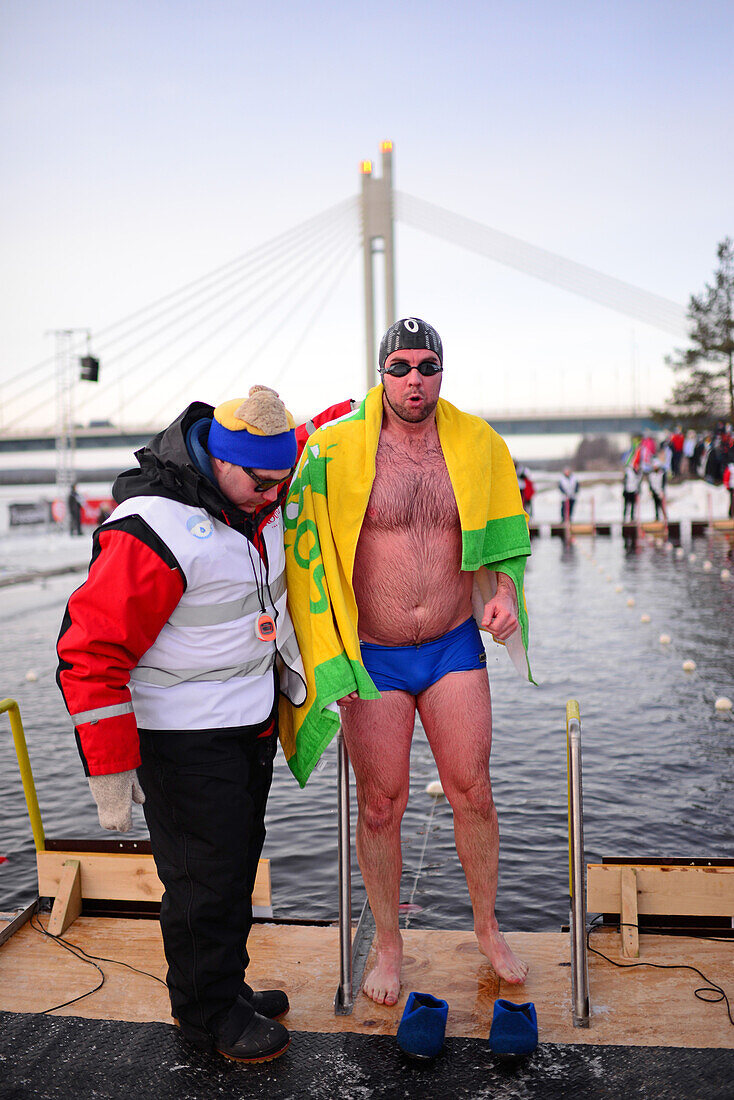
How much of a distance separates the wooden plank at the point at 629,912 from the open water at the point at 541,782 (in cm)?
81

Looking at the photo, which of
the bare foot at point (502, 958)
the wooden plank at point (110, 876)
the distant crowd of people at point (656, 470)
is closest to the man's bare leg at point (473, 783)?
the bare foot at point (502, 958)

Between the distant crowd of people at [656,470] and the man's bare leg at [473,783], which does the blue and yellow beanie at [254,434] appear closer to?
the man's bare leg at [473,783]

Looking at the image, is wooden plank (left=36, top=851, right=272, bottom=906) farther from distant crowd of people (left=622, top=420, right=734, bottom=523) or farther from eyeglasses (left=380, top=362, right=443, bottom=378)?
distant crowd of people (left=622, top=420, right=734, bottom=523)

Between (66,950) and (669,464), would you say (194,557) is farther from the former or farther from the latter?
(669,464)

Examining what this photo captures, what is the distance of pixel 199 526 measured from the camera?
250 cm

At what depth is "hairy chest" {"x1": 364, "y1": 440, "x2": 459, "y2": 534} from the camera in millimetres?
2990

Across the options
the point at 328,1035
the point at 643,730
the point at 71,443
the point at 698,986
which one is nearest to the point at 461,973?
the point at 328,1035

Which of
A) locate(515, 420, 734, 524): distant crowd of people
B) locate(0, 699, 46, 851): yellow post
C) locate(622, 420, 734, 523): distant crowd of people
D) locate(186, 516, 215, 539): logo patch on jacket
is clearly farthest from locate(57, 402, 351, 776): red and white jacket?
locate(622, 420, 734, 523): distant crowd of people

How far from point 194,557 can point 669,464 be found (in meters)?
32.1

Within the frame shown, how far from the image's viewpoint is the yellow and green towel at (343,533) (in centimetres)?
283

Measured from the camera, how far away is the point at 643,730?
6.48 m

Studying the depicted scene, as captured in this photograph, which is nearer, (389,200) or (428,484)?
(428,484)

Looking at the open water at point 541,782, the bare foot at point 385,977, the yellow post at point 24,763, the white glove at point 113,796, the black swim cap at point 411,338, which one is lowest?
the open water at point 541,782

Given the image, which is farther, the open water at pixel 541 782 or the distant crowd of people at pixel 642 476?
the distant crowd of people at pixel 642 476
